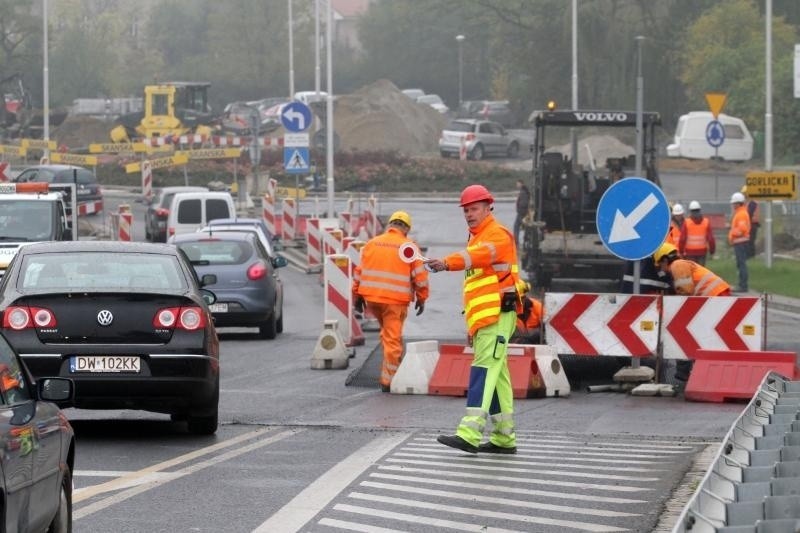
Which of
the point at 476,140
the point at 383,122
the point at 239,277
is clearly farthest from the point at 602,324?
the point at 383,122

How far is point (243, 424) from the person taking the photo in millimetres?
14523

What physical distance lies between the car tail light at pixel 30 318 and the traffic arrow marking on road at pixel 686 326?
264 inches

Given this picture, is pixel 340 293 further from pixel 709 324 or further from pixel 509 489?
pixel 509 489

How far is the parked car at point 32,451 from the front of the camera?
709cm

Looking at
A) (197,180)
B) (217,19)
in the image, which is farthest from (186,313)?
(217,19)

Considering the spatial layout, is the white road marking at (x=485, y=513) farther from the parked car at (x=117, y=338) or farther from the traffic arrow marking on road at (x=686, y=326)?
the traffic arrow marking on road at (x=686, y=326)

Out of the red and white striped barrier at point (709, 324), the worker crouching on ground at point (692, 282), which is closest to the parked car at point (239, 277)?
the worker crouching on ground at point (692, 282)

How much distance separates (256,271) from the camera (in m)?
24.3

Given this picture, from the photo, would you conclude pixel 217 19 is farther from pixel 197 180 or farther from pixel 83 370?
pixel 83 370

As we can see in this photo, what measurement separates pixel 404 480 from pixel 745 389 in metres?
5.99

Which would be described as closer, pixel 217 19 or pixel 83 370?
pixel 83 370

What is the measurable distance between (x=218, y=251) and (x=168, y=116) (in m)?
51.3

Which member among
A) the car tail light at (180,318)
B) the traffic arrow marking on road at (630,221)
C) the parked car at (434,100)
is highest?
the parked car at (434,100)

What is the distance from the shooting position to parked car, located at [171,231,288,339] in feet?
78.5
